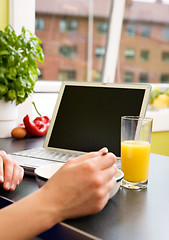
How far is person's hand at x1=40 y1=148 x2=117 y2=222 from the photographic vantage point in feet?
2.13

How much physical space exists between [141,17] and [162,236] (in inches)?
123

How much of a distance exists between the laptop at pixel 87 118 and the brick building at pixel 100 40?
5.76 feet

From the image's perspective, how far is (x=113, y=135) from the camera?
1.13 meters

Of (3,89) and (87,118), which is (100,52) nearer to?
(3,89)

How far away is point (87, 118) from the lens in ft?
3.99

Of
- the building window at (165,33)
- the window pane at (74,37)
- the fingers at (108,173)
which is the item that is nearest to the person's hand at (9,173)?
the fingers at (108,173)

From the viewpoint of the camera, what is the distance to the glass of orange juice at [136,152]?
888 mm

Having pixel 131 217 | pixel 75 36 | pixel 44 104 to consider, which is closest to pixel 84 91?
pixel 131 217

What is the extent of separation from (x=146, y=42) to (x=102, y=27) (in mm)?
744

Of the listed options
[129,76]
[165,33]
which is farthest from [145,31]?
[129,76]

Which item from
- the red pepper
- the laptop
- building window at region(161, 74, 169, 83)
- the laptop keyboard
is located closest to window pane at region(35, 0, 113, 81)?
building window at region(161, 74, 169, 83)

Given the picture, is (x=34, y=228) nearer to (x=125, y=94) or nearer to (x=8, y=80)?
(x=125, y=94)

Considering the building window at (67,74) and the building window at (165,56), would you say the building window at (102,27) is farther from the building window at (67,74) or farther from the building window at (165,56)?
the building window at (165,56)

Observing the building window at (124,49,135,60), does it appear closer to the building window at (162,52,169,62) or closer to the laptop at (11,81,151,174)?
the building window at (162,52,169,62)
